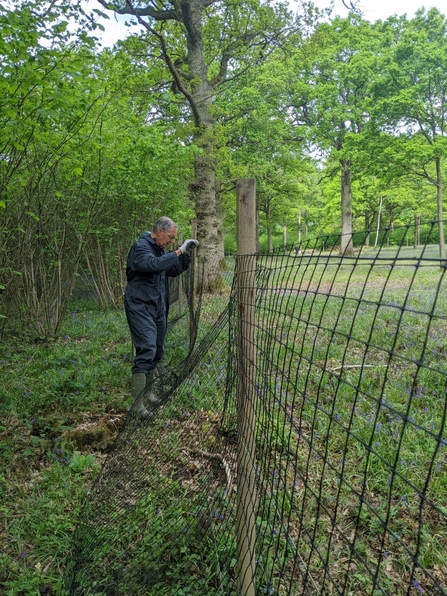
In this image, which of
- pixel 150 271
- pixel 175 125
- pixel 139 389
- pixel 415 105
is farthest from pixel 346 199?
pixel 139 389

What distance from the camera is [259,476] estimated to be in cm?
226

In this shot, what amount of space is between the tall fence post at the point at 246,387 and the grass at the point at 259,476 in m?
0.09

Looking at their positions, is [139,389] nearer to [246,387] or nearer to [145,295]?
[145,295]

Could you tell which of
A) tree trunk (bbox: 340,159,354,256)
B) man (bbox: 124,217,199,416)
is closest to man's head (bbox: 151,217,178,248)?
man (bbox: 124,217,199,416)

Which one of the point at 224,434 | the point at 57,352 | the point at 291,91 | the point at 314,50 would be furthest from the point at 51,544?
the point at 291,91

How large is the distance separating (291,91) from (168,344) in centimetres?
1937

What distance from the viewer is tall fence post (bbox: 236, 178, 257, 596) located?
2.08 m

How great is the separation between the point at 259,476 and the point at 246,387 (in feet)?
1.69

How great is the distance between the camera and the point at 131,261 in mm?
4039

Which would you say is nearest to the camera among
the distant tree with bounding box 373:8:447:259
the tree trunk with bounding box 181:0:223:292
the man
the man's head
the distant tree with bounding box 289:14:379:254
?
the man

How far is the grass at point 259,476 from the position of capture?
2.08 m

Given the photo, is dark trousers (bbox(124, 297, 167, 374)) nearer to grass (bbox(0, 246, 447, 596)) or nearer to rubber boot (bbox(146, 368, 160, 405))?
rubber boot (bbox(146, 368, 160, 405))

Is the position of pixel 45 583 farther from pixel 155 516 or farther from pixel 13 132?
pixel 13 132

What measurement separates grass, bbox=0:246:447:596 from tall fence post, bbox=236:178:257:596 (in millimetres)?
88
